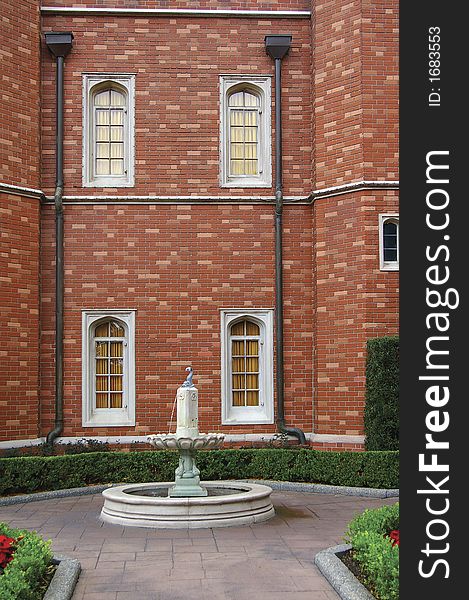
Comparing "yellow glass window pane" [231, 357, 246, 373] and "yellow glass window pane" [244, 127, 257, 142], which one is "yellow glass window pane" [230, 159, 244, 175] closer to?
"yellow glass window pane" [244, 127, 257, 142]

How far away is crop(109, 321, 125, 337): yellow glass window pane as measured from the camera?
16953 millimetres

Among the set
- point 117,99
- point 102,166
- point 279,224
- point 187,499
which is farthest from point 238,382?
point 117,99

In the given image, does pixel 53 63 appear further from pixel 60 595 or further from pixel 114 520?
pixel 60 595

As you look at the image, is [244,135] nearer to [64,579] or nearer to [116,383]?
[116,383]

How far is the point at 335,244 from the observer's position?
637 inches

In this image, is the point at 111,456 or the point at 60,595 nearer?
the point at 60,595

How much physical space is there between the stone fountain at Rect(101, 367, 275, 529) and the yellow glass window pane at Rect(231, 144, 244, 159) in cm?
616

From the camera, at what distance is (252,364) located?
17141mm

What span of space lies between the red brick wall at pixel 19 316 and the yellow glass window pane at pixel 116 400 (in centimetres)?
146

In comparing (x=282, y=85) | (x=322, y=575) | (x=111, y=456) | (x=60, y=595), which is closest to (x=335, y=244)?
(x=282, y=85)

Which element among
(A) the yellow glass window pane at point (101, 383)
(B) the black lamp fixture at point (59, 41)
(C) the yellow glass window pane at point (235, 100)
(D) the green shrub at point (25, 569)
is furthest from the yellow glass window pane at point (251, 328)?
(D) the green shrub at point (25, 569)

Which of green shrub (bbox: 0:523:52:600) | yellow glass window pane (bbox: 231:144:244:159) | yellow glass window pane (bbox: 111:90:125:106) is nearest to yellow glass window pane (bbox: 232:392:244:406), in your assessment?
yellow glass window pane (bbox: 231:144:244:159)

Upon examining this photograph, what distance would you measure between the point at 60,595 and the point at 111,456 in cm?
737

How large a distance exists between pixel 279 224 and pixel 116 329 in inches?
145
